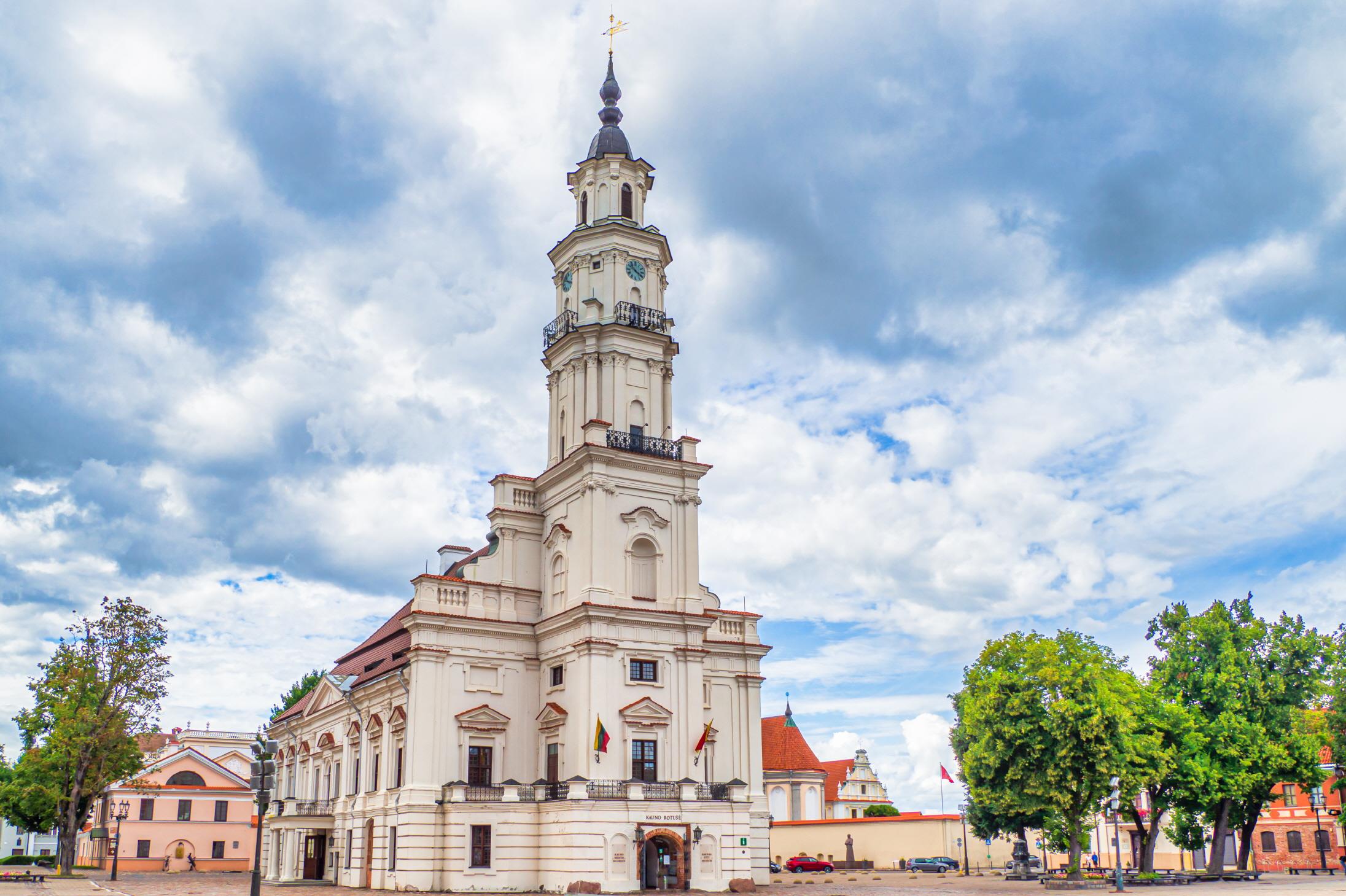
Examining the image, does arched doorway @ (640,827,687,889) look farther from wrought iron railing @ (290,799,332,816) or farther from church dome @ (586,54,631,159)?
church dome @ (586,54,631,159)

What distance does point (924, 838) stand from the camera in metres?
76.1

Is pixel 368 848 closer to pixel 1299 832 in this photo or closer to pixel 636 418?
pixel 636 418

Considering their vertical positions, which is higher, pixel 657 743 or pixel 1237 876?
pixel 657 743

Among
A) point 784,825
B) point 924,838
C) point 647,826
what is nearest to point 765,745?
point 784,825

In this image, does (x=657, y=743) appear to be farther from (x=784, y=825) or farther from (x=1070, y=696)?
(x=784, y=825)

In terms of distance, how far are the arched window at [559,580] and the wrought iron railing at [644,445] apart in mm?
5627

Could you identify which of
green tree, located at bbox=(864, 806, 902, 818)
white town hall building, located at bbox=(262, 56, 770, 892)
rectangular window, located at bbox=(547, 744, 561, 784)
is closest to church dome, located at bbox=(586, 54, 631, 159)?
white town hall building, located at bbox=(262, 56, 770, 892)

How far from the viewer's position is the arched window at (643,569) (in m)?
49.4

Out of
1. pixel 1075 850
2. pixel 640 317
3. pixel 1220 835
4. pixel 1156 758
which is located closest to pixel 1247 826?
pixel 1220 835

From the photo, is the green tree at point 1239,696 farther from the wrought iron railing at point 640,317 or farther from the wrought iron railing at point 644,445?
the wrought iron railing at point 640,317

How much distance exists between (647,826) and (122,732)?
32.1m

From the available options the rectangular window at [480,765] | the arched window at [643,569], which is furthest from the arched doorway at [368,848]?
the arched window at [643,569]

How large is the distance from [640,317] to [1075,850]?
99.8 ft

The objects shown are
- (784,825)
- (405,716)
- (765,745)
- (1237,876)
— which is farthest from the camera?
(765,745)
